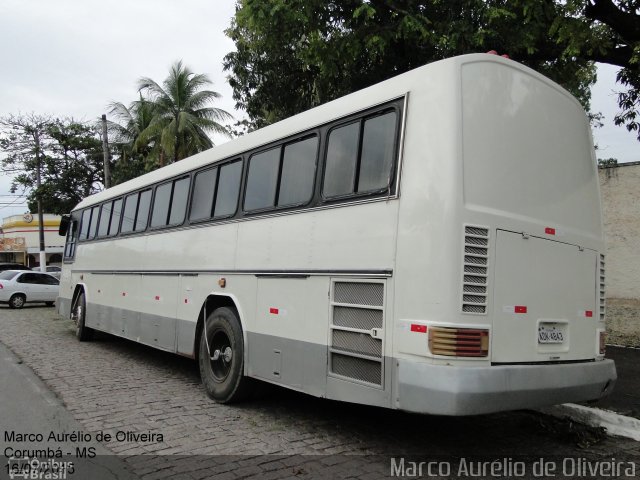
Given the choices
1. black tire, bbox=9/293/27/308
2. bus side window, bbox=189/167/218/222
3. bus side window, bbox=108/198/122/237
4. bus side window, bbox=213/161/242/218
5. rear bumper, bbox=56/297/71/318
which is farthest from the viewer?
black tire, bbox=9/293/27/308

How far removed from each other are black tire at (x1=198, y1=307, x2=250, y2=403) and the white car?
53.0 ft

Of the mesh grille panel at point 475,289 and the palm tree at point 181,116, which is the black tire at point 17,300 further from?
the mesh grille panel at point 475,289

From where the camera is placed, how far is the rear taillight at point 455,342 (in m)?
3.89

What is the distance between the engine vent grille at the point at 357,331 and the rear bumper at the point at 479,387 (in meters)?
0.31

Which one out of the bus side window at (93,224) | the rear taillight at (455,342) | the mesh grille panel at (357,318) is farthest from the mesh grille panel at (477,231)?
the bus side window at (93,224)

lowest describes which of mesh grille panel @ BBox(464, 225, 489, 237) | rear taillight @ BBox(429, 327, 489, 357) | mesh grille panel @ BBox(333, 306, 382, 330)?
rear taillight @ BBox(429, 327, 489, 357)

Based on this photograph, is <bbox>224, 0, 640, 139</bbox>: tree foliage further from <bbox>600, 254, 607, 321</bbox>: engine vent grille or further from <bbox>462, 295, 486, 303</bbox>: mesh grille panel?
<bbox>462, 295, 486, 303</bbox>: mesh grille panel

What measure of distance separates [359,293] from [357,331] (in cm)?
32

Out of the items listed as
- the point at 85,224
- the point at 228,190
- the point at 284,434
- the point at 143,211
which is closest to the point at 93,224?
the point at 85,224

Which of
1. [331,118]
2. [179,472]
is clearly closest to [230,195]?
[331,118]

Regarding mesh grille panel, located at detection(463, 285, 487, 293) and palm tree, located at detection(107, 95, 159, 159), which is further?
palm tree, located at detection(107, 95, 159, 159)

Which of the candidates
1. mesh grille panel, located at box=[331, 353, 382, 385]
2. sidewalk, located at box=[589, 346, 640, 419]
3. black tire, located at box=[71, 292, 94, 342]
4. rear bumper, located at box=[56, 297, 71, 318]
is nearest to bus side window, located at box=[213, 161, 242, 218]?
mesh grille panel, located at box=[331, 353, 382, 385]

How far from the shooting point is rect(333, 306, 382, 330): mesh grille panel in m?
4.38

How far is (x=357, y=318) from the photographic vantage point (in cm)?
456
